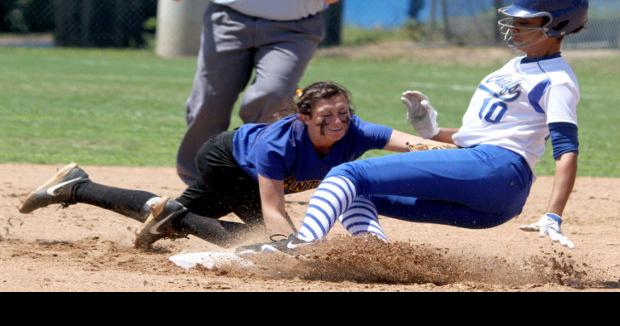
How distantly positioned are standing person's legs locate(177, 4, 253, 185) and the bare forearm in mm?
2855

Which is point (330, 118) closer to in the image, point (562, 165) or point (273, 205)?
point (273, 205)

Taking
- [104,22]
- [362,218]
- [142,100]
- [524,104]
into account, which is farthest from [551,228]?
[104,22]

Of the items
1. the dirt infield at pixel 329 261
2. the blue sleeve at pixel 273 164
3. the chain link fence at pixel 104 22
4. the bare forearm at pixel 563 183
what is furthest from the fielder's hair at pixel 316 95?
the chain link fence at pixel 104 22

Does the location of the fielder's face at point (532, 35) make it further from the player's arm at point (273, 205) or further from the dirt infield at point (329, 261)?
the player's arm at point (273, 205)

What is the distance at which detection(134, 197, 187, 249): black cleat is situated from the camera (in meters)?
5.70

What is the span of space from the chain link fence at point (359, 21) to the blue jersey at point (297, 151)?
59.7ft

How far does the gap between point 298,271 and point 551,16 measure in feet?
5.04

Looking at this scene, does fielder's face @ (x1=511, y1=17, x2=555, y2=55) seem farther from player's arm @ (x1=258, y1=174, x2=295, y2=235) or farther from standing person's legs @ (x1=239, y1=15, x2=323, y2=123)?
standing person's legs @ (x1=239, y1=15, x2=323, y2=123)

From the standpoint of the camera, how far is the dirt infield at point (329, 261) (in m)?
4.76

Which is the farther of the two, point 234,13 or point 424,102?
point 234,13

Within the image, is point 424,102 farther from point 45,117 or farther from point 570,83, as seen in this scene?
point 45,117

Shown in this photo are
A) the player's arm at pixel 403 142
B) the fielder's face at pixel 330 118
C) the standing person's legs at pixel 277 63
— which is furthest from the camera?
the standing person's legs at pixel 277 63
